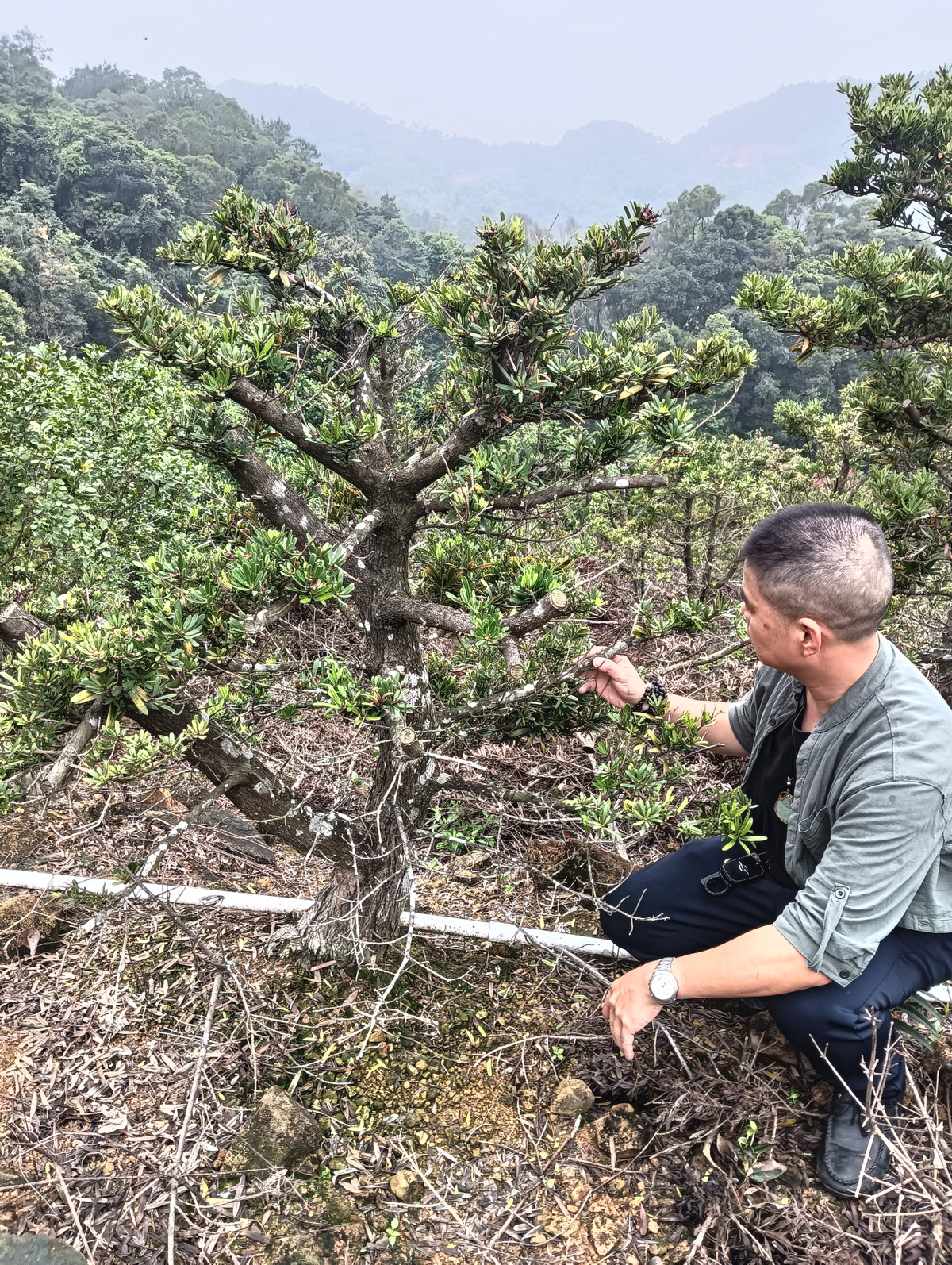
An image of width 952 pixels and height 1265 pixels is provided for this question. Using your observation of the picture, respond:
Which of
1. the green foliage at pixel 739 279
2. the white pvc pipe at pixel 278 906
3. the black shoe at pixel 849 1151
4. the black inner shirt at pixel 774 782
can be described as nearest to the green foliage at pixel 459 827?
the white pvc pipe at pixel 278 906

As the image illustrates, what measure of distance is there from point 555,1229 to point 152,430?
6818 mm

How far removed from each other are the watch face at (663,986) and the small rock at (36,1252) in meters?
1.66

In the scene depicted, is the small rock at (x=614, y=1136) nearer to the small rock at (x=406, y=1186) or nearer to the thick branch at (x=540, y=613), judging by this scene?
the small rock at (x=406, y=1186)

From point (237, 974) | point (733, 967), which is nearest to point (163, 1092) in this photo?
point (237, 974)

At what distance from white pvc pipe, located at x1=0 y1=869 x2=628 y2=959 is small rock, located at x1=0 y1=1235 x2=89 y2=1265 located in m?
0.96

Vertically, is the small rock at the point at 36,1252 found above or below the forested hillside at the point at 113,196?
below

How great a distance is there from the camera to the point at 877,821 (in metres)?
1.90

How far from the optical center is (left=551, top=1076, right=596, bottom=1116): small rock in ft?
7.54

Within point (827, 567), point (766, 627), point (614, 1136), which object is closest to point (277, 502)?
point (766, 627)

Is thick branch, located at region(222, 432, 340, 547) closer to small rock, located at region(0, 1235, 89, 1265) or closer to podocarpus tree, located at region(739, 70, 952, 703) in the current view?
small rock, located at region(0, 1235, 89, 1265)

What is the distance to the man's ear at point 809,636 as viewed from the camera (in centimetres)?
197

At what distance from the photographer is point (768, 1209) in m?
2.03

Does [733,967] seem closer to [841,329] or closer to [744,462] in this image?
[841,329]

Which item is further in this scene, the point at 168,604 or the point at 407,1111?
the point at 407,1111
